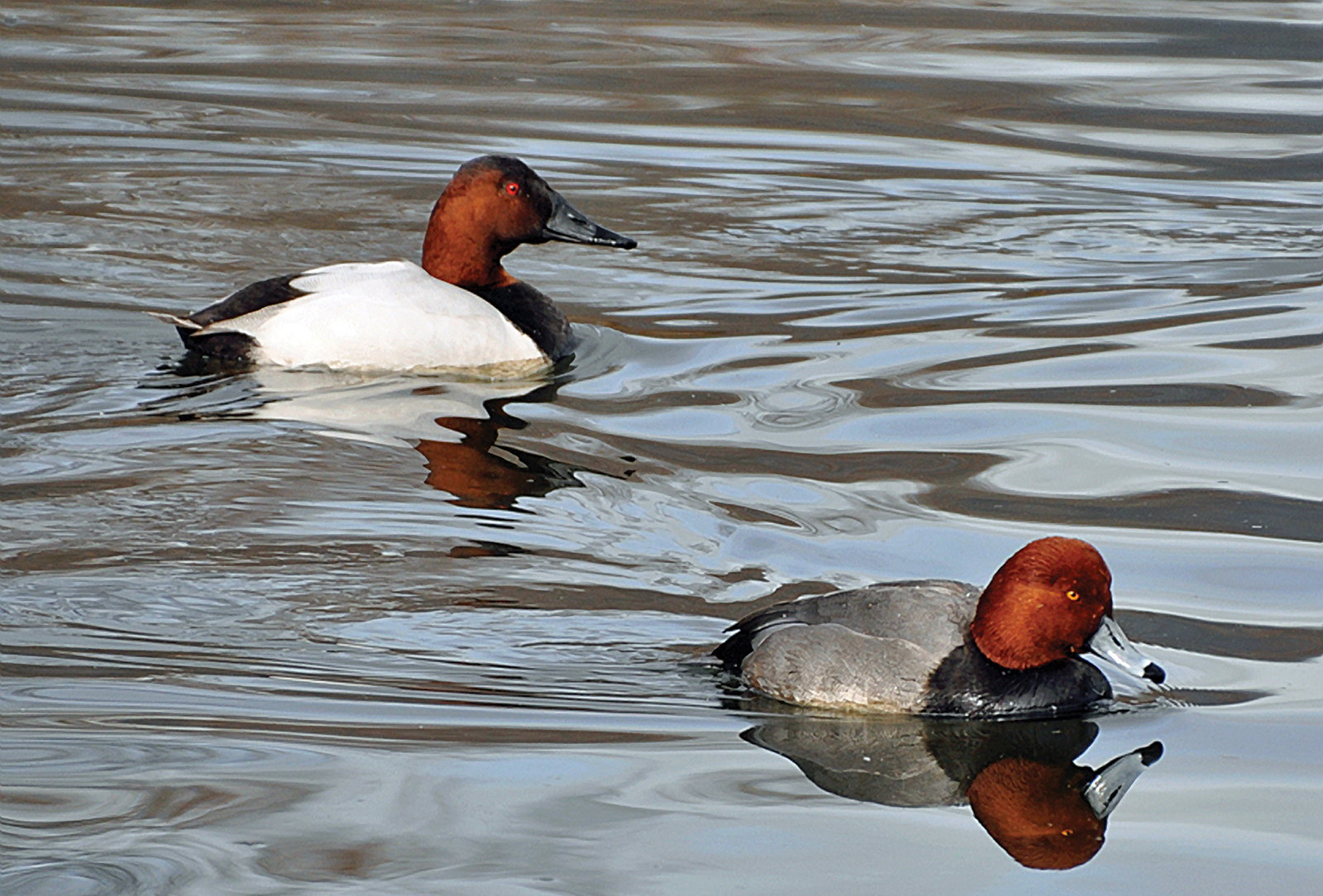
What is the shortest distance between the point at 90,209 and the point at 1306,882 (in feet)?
29.1

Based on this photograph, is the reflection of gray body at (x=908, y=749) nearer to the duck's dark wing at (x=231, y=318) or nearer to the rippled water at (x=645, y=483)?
the rippled water at (x=645, y=483)

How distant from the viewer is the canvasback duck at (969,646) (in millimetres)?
5043

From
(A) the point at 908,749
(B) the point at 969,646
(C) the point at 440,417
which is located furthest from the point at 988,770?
(C) the point at 440,417

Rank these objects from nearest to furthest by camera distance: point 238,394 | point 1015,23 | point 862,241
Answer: point 238,394, point 862,241, point 1015,23

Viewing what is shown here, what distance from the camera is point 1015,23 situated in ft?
57.6

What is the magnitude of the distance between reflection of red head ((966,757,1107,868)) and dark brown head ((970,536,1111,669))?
315 mm

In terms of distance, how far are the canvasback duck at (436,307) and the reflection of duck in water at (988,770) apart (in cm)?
378

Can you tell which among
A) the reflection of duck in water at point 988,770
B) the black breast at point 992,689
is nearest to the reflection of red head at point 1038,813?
the reflection of duck in water at point 988,770

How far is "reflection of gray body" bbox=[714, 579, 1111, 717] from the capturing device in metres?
5.09

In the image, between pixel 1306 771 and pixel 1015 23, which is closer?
pixel 1306 771

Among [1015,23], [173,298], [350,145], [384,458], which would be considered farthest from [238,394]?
[1015,23]

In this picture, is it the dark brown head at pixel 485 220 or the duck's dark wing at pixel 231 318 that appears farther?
the dark brown head at pixel 485 220

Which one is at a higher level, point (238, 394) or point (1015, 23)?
point (1015, 23)

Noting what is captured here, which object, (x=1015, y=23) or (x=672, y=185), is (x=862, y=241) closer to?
(x=672, y=185)
